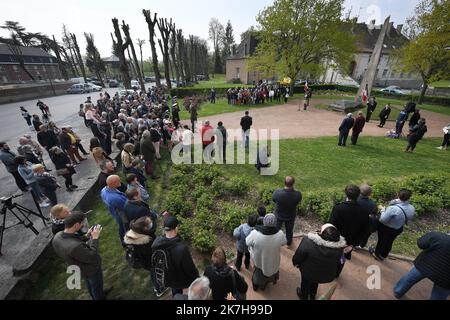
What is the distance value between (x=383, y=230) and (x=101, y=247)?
243 inches

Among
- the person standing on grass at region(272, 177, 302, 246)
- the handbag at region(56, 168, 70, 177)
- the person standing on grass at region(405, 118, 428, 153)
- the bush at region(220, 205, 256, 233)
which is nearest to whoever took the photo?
the person standing on grass at region(272, 177, 302, 246)

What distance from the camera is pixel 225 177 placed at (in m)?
8.45

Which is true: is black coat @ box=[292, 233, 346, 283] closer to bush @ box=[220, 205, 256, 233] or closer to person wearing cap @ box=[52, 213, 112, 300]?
bush @ box=[220, 205, 256, 233]

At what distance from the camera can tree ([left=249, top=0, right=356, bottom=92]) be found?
23.0m

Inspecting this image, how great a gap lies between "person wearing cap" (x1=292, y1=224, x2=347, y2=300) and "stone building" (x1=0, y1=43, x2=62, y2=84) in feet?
204

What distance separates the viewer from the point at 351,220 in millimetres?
4000

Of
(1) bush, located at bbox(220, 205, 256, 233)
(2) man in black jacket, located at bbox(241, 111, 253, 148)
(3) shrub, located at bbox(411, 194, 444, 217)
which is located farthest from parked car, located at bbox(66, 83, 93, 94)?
(3) shrub, located at bbox(411, 194, 444, 217)

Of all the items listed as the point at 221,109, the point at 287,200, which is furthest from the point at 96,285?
the point at 221,109

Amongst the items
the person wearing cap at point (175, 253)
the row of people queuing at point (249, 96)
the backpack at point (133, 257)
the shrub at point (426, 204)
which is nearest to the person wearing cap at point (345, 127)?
the shrub at point (426, 204)

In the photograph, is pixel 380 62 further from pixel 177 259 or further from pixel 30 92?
pixel 30 92

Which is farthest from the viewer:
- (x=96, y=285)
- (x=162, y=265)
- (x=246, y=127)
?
(x=246, y=127)

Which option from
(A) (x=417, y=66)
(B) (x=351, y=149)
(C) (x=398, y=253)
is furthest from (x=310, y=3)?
(C) (x=398, y=253)

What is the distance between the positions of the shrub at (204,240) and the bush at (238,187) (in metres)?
2.10

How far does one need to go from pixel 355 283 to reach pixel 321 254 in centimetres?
194
